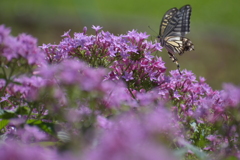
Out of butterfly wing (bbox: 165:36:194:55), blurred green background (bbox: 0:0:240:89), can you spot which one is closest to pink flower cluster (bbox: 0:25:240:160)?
butterfly wing (bbox: 165:36:194:55)

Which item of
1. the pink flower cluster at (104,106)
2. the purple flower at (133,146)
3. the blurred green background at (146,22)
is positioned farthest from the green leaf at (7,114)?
the blurred green background at (146,22)

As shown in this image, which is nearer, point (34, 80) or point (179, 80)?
point (34, 80)

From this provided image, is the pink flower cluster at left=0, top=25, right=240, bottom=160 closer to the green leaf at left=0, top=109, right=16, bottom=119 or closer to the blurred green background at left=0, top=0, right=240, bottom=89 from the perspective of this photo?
the green leaf at left=0, top=109, right=16, bottom=119

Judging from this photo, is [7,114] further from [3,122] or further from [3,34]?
[3,34]

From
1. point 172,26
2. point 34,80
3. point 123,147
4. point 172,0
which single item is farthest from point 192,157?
point 172,0

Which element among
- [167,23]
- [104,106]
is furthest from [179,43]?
[104,106]

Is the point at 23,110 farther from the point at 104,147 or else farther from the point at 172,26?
the point at 172,26
